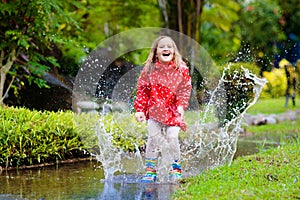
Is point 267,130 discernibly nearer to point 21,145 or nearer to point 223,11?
point 223,11

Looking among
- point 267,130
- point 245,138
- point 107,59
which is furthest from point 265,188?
point 107,59

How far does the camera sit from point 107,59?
47.2ft

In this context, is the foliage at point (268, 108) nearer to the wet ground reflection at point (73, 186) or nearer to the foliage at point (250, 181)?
the foliage at point (250, 181)

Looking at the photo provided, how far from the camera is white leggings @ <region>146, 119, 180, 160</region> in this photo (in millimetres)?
5781

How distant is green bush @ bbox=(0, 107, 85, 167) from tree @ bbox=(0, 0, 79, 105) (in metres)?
1.58

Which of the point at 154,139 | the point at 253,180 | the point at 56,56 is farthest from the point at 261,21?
the point at 253,180

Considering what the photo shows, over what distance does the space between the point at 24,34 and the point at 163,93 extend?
3.91m

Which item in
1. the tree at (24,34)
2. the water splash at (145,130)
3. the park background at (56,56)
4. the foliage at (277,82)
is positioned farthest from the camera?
the foliage at (277,82)

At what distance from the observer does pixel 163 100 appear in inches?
228

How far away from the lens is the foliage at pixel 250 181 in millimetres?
4508

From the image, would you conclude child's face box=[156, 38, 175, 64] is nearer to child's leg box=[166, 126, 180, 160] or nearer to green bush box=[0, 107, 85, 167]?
child's leg box=[166, 126, 180, 160]

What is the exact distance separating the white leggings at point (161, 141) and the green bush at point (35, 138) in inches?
66.8

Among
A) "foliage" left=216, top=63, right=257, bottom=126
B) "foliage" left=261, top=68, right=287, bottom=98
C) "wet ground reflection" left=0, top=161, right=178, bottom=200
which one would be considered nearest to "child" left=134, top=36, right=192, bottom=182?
"wet ground reflection" left=0, top=161, right=178, bottom=200

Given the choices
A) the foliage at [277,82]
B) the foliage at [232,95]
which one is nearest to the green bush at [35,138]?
the foliage at [232,95]
